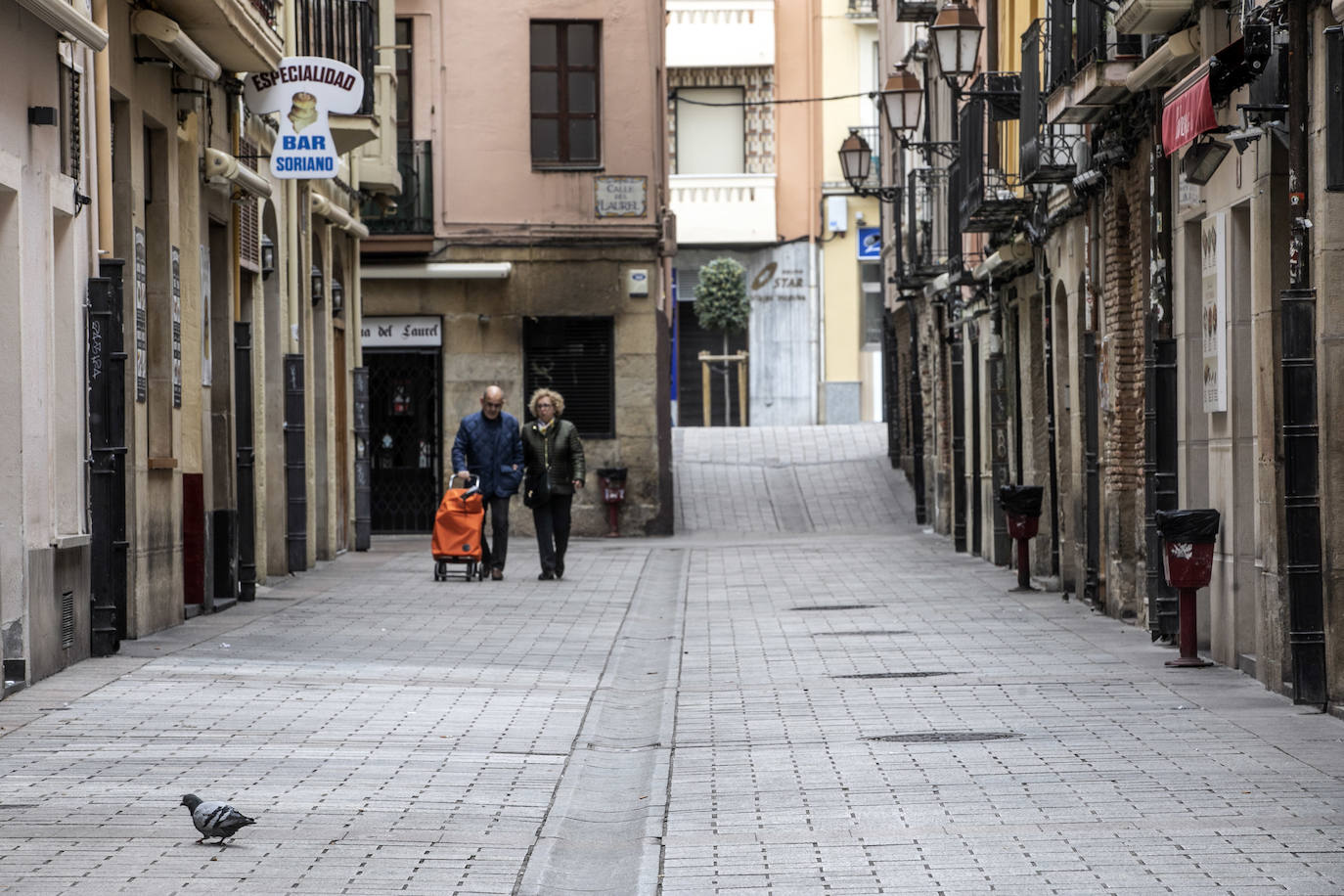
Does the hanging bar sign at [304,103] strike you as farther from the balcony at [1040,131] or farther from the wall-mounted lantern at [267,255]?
the balcony at [1040,131]

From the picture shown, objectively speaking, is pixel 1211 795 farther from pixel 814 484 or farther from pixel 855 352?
pixel 855 352

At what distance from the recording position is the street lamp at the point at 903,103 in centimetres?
2695

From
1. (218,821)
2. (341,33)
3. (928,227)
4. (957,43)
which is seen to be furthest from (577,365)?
(218,821)

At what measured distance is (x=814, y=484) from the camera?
122 feet

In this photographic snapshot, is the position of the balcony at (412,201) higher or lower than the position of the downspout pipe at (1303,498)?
higher

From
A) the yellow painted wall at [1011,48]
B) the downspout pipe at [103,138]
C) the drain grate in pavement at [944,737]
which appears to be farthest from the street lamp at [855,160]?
the drain grate in pavement at [944,737]

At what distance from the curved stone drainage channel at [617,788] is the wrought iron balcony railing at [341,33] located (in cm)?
950

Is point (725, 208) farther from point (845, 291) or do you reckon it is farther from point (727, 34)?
point (727, 34)

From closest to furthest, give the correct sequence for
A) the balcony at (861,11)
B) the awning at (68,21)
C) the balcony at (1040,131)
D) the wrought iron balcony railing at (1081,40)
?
the awning at (68,21) → the wrought iron balcony railing at (1081,40) → the balcony at (1040,131) → the balcony at (861,11)

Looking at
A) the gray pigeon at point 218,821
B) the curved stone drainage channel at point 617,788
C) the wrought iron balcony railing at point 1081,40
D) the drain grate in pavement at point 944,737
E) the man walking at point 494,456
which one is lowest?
the curved stone drainage channel at point 617,788

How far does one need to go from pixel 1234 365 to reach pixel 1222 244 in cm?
71

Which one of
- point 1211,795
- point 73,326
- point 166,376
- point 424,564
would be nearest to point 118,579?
point 73,326

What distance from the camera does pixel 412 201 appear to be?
32.3 m

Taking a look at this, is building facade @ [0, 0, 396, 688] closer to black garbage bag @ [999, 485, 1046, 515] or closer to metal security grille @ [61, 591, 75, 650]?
metal security grille @ [61, 591, 75, 650]
